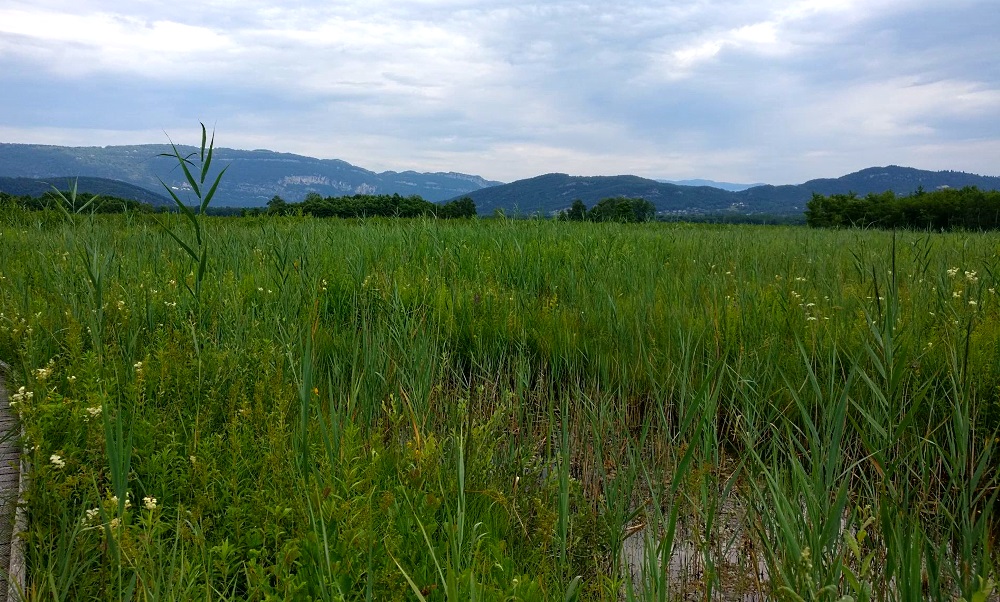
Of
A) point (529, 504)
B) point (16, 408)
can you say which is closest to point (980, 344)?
point (529, 504)

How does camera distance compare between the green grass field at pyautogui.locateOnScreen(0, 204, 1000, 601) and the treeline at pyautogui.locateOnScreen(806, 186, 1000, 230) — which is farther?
the treeline at pyautogui.locateOnScreen(806, 186, 1000, 230)

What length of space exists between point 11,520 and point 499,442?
162cm

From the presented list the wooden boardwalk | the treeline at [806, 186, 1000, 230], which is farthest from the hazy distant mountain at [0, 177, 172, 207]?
the treeline at [806, 186, 1000, 230]

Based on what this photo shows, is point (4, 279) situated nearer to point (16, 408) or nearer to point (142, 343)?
point (142, 343)

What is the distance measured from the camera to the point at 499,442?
8.25 feet

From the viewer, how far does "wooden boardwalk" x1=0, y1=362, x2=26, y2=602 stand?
1.45m

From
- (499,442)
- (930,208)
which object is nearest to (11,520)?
(499,442)

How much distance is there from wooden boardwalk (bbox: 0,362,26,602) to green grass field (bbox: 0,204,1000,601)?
0.05m

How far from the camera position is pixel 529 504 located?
81.0 inches

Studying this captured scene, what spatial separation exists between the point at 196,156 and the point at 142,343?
0.98 metres

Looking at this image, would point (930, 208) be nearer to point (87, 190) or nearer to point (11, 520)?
point (87, 190)

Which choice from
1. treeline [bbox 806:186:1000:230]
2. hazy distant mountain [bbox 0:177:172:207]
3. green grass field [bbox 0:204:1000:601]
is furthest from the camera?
treeline [bbox 806:186:1000:230]

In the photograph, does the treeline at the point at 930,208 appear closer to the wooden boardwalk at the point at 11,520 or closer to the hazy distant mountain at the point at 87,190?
the hazy distant mountain at the point at 87,190

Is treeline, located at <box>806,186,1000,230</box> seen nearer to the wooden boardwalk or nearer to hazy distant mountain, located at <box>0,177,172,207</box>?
hazy distant mountain, located at <box>0,177,172,207</box>
